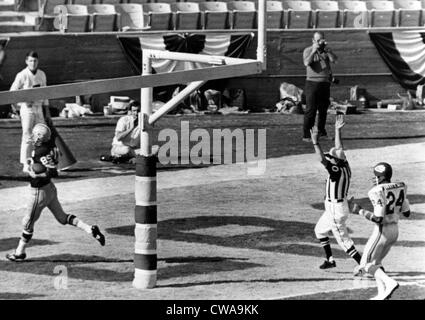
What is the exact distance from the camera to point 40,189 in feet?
49.9

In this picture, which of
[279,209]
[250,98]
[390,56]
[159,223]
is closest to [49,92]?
[159,223]

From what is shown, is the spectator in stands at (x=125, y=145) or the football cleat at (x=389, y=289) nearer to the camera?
the football cleat at (x=389, y=289)

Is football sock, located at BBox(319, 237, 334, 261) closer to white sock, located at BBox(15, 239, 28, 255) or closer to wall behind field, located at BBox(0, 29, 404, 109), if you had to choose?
white sock, located at BBox(15, 239, 28, 255)

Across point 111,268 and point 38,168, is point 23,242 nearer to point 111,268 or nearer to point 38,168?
point 38,168

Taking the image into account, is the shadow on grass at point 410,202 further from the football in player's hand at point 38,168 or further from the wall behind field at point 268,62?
the wall behind field at point 268,62

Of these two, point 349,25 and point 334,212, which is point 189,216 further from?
point 349,25

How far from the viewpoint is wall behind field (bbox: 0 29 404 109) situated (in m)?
27.4

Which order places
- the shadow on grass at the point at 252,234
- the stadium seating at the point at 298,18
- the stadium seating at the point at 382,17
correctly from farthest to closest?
1. the stadium seating at the point at 382,17
2. the stadium seating at the point at 298,18
3. the shadow on grass at the point at 252,234

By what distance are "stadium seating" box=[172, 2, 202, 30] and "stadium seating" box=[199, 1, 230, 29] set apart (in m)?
0.21

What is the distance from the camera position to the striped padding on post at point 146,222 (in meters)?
13.7

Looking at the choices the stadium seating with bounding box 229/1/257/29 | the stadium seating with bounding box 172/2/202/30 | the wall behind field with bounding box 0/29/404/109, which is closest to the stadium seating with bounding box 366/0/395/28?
the wall behind field with bounding box 0/29/404/109

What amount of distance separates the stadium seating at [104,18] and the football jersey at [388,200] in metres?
16.2

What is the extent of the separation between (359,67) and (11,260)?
16.3 m

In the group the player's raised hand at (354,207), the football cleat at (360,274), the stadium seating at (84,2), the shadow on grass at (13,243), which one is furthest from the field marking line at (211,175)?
the stadium seating at (84,2)
